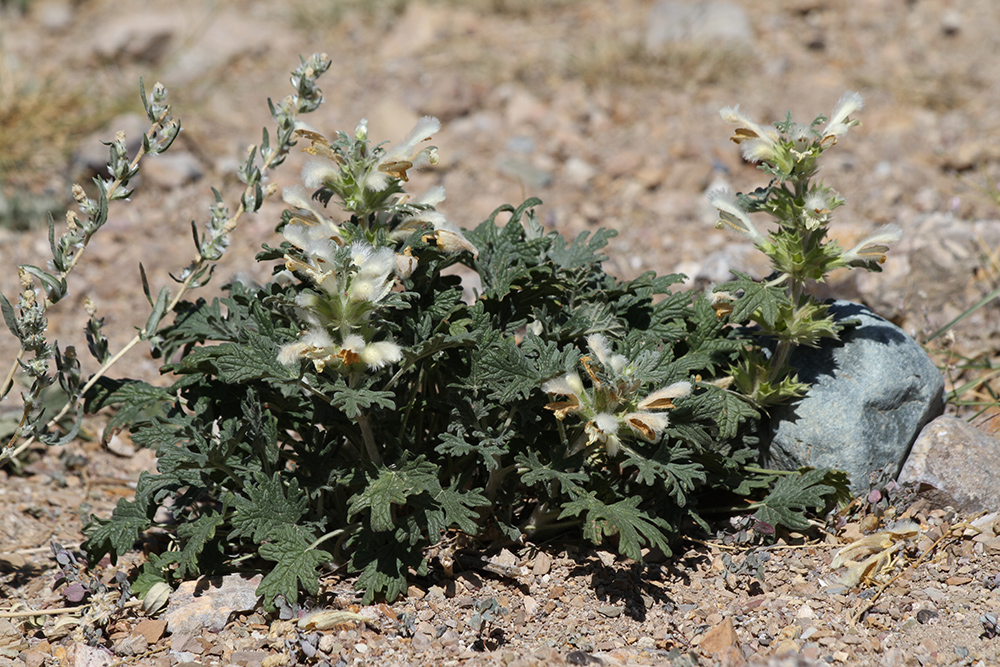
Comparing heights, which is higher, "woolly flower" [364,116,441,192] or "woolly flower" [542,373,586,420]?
"woolly flower" [364,116,441,192]

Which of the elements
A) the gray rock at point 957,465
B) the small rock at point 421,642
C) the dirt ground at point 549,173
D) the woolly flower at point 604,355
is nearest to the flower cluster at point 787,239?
the woolly flower at point 604,355

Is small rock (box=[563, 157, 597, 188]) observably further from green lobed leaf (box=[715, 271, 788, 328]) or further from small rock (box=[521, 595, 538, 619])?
small rock (box=[521, 595, 538, 619])

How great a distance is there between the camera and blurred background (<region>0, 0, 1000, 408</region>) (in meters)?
5.41

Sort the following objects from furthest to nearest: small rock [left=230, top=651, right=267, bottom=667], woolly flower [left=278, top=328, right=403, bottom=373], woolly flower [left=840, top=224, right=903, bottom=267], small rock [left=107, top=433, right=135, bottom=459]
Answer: small rock [left=107, top=433, right=135, bottom=459], woolly flower [left=840, top=224, right=903, bottom=267], small rock [left=230, top=651, right=267, bottom=667], woolly flower [left=278, top=328, right=403, bottom=373]

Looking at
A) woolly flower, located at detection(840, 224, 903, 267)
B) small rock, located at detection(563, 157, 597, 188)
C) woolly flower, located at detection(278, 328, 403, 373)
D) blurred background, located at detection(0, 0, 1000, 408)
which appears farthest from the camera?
small rock, located at detection(563, 157, 597, 188)

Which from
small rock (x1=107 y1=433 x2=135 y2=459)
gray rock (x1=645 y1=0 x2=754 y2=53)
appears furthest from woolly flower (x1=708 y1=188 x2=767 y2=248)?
gray rock (x1=645 y1=0 x2=754 y2=53)

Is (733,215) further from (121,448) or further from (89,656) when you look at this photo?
(121,448)

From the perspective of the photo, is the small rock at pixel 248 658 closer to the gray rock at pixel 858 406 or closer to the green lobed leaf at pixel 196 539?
the green lobed leaf at pixel 196 539

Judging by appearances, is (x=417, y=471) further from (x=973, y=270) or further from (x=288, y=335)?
(x=973, y=270)

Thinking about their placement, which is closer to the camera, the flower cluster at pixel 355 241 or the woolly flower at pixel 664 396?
the flower cluster at pixel 355 241

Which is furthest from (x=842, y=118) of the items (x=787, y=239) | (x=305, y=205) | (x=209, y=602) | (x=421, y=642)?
(x=209, y=602)

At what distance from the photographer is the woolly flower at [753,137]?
2.81 m

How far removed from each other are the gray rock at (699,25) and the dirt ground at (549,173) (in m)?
0.03

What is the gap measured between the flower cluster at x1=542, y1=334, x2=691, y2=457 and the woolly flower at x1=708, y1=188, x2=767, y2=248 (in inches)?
23.9
